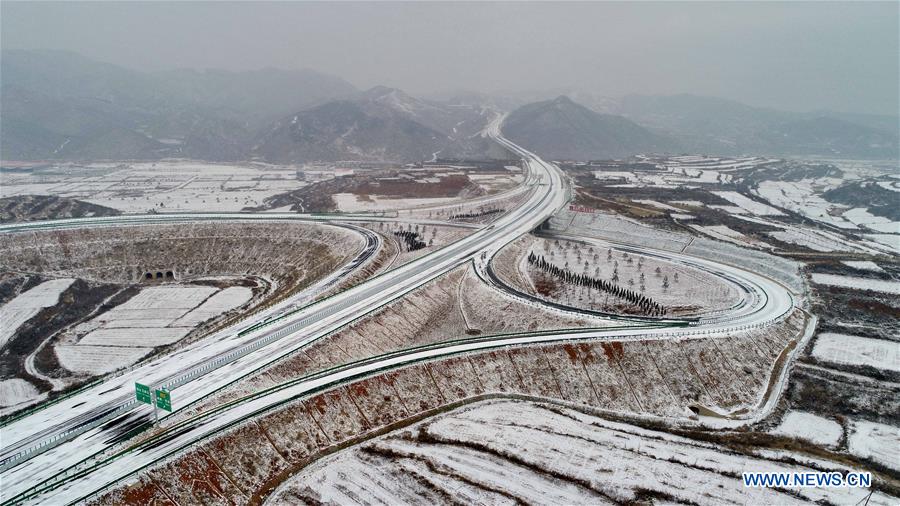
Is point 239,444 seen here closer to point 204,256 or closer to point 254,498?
point 254,498

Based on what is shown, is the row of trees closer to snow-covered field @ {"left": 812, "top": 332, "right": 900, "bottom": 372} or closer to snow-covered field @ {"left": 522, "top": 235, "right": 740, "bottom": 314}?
snow-covered field @ {"left": 522, "top": 235, "right": 740, "bottom": 314}

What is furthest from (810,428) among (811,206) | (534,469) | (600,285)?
(811,206)

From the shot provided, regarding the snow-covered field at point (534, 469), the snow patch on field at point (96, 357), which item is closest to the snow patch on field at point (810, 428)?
the snow-covered field at point (534, 469)

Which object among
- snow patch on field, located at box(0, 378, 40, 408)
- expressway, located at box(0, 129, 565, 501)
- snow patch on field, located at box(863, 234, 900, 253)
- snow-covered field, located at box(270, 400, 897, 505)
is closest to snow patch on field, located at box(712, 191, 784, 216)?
snow patch on field, located at box(863, 234, 900, 253)

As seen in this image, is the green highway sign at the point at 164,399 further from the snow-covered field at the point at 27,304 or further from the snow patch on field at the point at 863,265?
the snow patch on field at the point at 863,265

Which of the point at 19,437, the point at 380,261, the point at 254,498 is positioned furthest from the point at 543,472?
the point at 380,261
